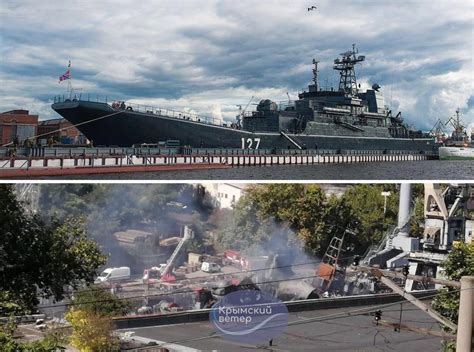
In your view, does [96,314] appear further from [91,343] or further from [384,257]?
[384,257]

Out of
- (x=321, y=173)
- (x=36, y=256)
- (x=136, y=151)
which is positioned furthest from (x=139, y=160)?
(x=321, y=173)

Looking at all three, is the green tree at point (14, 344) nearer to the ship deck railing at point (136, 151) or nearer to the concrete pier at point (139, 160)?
the concrete pier at point (139, 160)

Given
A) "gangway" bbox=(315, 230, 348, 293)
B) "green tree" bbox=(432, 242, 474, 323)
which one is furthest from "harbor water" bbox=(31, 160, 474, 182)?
"green tree" bbox=(432, 242, 474, 323)

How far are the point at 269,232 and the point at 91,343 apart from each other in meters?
3.54

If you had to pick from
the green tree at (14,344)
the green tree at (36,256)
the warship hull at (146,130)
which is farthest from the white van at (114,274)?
the green tree at (14,344)

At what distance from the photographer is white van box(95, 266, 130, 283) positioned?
337 inches

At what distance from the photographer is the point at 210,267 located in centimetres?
943

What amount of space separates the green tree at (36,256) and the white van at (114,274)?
4.23 feet

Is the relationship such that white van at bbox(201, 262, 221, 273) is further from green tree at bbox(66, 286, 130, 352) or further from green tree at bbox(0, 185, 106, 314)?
green tree at bbox(0, 185, 106, 314)

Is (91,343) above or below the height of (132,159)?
Answer: below

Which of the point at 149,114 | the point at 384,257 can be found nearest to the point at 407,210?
the point at 384,257

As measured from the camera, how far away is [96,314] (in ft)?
25.5

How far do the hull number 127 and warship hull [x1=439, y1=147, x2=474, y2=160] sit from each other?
13.3 ft

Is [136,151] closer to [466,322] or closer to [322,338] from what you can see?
[322,338]
